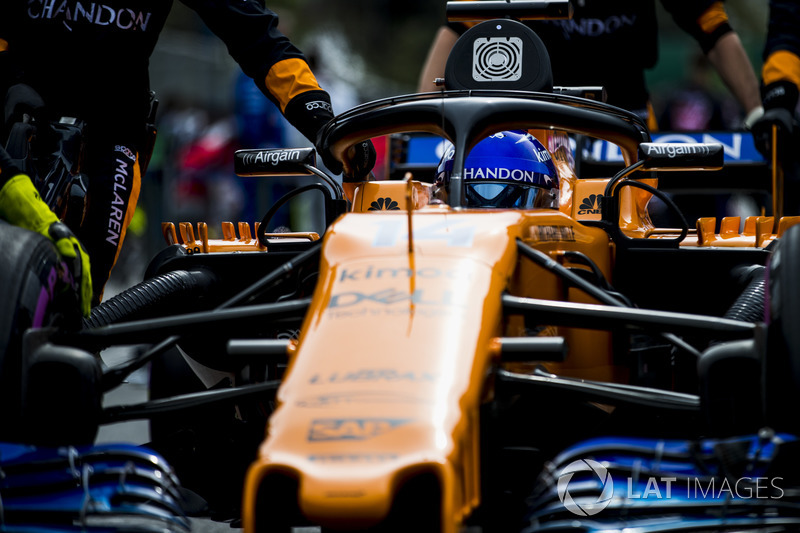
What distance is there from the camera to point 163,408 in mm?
2480

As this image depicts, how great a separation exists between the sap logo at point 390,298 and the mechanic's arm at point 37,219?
0.74 m

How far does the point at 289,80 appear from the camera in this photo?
13.6 feet

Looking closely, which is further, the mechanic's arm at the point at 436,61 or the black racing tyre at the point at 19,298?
the mechanic's arm at the point at 436,61

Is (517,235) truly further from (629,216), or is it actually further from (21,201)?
(629,216)

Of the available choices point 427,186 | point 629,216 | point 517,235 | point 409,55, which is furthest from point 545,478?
point 409,55

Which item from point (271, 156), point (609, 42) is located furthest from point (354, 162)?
point (609, 42)

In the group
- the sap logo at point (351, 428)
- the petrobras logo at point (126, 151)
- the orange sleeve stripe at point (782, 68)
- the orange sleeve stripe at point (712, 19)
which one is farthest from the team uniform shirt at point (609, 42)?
the sap logo at point (351, 428)

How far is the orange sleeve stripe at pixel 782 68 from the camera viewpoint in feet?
17.1

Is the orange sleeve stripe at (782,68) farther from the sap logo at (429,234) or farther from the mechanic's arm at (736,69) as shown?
the sap logo at (429,234)

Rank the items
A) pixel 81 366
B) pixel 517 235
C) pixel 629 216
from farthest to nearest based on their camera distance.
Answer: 1. pixel 629 216
2. pixel 517 235
3. pixel 81 366

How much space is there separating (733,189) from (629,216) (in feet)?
5.54

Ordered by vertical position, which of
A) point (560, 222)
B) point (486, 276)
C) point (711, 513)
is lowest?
point (711, 513)

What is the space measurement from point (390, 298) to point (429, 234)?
0.27 meters

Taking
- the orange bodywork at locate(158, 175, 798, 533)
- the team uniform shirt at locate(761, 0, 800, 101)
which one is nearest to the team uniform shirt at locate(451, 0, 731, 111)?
the team uniform shirt at locate(761, 0, 800, 101)
